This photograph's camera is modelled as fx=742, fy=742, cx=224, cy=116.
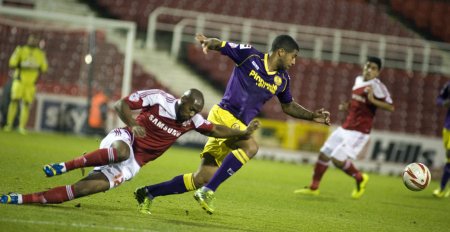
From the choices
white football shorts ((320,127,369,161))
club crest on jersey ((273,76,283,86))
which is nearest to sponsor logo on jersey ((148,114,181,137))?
club crest on jersey ((273,76,283,86))

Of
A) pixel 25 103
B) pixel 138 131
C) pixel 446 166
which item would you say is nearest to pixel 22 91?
pixel 25 103

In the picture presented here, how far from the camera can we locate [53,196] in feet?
23.6

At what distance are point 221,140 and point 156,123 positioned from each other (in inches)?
49.6

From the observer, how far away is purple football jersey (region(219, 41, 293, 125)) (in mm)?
8742

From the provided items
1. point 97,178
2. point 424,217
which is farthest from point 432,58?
point 97,178

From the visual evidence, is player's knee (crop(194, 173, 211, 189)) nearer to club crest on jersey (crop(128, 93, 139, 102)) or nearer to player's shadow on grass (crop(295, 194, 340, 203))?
club crest on jersey (crop(128, 93, 139, 102))

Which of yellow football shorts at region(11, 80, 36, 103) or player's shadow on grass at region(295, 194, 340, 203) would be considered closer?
player's shadow on grass at region(295, 194, 340, 203)

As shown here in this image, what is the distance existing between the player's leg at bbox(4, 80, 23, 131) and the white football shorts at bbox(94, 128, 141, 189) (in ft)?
38.8

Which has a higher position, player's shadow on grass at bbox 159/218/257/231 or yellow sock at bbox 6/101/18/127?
player's shadow on grass at bbox 159/218/257/231

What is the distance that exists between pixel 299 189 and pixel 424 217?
2.95m

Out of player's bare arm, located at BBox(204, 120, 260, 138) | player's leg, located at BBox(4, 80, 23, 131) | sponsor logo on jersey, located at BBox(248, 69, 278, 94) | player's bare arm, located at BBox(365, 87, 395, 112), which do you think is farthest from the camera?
player's leg, located at BBox(4, 80, 23, 131)

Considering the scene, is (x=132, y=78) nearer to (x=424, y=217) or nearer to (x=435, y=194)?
(x=435, y=194)

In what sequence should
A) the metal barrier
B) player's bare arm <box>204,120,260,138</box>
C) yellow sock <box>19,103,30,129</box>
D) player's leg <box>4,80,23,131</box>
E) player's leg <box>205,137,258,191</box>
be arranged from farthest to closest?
the metal barrier, yellow sock <box>19,103,30,129</box>, player's leg <box>4,80,23,131</box>, player's leg <box>205,137,258,191</box>, player's bare arm <box>204,120,260,138</box>

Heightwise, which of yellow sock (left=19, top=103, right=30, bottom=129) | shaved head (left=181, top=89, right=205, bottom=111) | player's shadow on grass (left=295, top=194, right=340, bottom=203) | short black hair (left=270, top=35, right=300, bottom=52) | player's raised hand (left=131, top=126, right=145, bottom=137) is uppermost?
short black hair (left=270, top=35, right=300, bottom=52)
